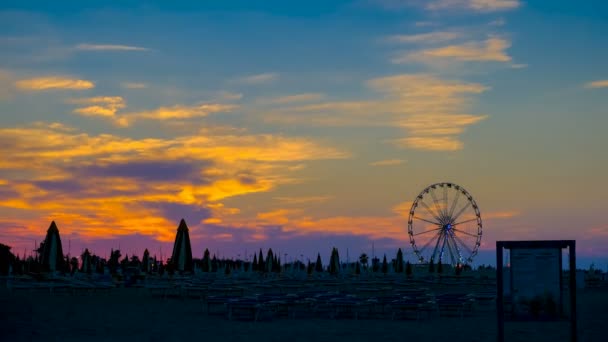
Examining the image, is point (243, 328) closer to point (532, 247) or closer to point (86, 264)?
point (532, 247)

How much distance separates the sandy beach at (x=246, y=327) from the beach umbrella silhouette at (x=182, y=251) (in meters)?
9.04

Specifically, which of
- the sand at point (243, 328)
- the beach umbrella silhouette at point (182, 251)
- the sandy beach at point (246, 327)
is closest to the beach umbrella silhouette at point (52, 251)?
the beach umbrella silhouette at point (182, 251)

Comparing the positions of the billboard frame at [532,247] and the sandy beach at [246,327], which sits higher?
the billboard frame at [532,247]

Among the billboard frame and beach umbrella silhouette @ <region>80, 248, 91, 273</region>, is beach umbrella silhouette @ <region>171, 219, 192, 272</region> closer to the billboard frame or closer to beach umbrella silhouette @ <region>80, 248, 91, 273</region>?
beach umbrella silhouette @ <region>80, 248, 91, 273</region>

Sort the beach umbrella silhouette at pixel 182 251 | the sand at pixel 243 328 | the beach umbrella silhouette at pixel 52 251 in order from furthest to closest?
1. the beach umbrella silhouette at pixel 52 251
2. the beach umbrella silhouette at pixel 182 251
3. the sand at pixel 243 328

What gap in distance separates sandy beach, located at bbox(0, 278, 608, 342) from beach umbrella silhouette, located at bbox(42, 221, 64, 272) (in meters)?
9.89

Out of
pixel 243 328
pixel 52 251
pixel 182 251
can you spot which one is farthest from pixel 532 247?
pixel 52 251

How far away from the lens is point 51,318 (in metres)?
19.0

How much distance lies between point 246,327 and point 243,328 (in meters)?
0.26

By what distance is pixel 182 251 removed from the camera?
32.4 m

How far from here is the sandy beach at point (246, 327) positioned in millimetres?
15398

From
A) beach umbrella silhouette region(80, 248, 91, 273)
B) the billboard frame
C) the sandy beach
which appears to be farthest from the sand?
beach umbrella silhouette region(80, 248, 91, 273)

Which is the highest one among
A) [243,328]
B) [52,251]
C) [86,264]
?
[52,251]

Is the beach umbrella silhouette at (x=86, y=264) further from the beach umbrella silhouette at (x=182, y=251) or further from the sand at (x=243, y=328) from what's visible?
the sand at (x=243, y=328)
